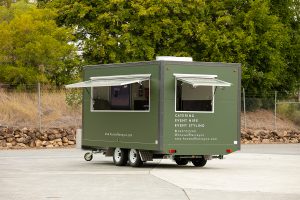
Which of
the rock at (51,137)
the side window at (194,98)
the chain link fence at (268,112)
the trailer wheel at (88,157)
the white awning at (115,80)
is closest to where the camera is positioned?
the side window at (194,98)

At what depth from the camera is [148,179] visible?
21.5 meters

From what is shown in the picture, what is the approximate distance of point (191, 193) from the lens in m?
18.0

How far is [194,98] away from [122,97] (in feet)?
7.53

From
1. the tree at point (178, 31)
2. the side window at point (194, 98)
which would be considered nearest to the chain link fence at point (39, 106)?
the tree at point (178, 31)

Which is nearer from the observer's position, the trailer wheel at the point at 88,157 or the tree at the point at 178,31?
the trailer wheel at the point at 88,157

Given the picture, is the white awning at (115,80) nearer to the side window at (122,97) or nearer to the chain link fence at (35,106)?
the side window at (122,97)

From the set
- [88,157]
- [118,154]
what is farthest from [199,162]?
[88,157]

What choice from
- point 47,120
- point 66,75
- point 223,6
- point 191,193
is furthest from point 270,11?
point 191,193

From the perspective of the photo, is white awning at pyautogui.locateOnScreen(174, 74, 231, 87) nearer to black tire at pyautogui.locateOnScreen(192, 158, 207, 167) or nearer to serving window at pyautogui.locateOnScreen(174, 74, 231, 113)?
serving window at pyautogui.locateOnScreen(174, 74, 231, 113)

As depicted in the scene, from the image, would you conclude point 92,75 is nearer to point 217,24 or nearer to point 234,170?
point 234,170

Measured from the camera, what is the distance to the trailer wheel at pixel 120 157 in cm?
2714

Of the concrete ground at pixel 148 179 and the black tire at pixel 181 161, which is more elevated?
the black tire at pixel 181 161

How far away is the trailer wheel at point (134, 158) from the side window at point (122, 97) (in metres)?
1.28

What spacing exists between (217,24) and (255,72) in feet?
11.4
